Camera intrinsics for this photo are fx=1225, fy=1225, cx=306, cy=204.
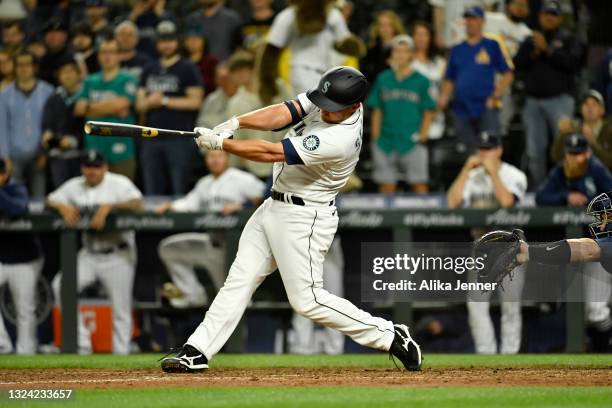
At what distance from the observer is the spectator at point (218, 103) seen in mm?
12188

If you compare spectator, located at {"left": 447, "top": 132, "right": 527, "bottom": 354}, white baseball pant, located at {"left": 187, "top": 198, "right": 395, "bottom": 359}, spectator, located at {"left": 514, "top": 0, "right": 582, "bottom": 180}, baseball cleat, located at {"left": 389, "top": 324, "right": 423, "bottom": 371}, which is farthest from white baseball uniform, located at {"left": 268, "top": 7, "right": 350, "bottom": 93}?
baseball cleat, located at {"left": 389, "top": 324, "right": 423, "bottom": 371}

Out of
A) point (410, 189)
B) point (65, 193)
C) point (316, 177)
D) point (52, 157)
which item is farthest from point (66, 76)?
point (316, 177)

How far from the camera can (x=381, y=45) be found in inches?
500

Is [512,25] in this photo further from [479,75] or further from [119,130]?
[119,130]

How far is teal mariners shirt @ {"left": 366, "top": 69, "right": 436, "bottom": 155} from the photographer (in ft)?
38.5

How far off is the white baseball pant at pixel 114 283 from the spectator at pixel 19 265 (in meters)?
0.25

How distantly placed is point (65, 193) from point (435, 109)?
3.63 m

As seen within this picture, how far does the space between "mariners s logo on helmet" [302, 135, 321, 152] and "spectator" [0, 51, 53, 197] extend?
607 centimetres

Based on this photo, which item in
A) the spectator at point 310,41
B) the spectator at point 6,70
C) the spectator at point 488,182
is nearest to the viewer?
the spectator at point 488,182

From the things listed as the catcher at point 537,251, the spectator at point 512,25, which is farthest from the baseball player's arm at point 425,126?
the catcher at point 537,251

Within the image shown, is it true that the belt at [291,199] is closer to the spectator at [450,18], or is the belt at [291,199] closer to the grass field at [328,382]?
the grass field at [328,382]

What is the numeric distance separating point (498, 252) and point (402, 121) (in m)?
4.18

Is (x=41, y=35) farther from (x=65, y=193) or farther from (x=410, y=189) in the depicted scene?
(x=410, y=189)

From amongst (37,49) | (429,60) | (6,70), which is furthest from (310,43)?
(37,49)
